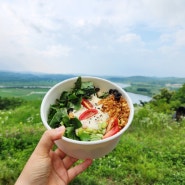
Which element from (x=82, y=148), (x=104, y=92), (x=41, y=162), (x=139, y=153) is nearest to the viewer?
(x=82, y=148)

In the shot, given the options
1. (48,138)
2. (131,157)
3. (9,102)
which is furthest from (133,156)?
(9,102)

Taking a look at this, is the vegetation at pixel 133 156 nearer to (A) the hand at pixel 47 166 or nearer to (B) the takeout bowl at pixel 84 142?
(A) the hand at pixel 47 166

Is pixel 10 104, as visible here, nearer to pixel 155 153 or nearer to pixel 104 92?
pixel 155 153

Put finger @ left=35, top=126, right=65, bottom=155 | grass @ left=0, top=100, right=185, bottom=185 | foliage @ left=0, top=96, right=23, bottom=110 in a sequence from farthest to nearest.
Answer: foliage @ left=0, top=96, right=23, bottom=110 < grass @ left=0, top=100, right=185, bottom=185 < finger @ left=35, top=126, right=65, bottom=155

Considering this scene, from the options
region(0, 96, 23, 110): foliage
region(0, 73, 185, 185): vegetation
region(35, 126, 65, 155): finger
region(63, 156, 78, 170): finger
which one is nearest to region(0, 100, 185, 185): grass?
region(0, 73, 185, 185): vegetation

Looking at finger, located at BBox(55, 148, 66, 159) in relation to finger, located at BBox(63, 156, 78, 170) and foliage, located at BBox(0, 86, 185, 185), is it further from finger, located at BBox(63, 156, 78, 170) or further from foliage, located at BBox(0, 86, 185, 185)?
foliage, located at BBox(0, 86, 185, 185)

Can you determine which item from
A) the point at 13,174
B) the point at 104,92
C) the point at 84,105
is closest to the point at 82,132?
the point at 84,105

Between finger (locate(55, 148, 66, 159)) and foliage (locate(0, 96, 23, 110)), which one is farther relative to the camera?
foliage (locate(0, 96, 23, 110))
